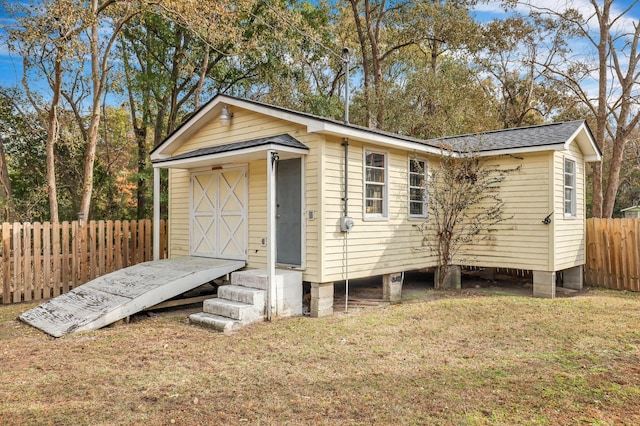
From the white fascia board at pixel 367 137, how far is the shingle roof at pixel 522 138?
0.61 m

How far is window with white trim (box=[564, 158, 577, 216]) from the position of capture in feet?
33.3

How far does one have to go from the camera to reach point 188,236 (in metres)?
9.91

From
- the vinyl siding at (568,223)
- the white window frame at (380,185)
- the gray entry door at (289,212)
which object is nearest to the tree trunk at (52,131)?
the gray entry door at (289,212)

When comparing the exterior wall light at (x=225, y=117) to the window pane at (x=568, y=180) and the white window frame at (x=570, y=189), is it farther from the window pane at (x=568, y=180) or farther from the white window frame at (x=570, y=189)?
the window pane at (x=568, y=180)

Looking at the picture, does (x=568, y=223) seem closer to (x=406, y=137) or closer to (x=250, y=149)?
(x=406, y=137)

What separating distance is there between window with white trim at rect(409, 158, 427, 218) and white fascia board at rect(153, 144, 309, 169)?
118 inches

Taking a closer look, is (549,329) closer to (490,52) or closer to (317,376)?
(317,376)

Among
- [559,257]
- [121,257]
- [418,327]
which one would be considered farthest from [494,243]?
[121,257]

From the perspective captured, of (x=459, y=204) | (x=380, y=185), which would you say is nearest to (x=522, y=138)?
(x=459, y=204)

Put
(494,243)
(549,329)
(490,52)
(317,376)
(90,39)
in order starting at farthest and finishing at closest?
1. (490,52)
2. (90,39)
3. (494,243)
4. (549,329)
5. (317,376)

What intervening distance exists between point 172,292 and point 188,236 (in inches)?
110

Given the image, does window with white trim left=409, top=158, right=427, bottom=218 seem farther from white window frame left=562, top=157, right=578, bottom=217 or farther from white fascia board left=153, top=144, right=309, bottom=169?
white window frame left=562, top=157, right=578, bottom=217

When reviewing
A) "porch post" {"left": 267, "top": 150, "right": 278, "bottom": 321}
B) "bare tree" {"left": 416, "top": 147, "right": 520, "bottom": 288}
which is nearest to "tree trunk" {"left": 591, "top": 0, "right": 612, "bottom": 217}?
"bare tree" {"left": 416, "top": 147, "right": 520, "bottom": 288}

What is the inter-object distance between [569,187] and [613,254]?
84.2 inches
